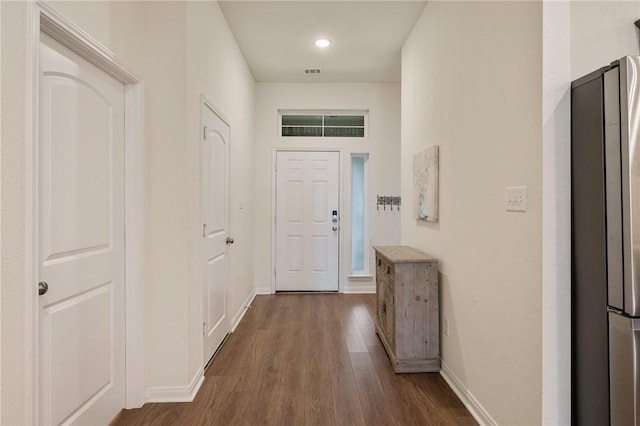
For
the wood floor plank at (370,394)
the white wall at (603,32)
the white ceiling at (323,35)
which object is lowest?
the wood floor plank at (370,394)

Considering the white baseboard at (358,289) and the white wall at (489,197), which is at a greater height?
the white wall at (489,197)

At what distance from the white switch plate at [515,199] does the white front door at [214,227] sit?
2006 mm

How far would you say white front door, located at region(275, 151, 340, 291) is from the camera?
199 inches

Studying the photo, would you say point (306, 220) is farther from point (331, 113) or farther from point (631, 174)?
point (631, 174)

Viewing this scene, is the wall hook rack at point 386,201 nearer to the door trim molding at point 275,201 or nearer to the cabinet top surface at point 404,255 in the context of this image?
the door trim molding at point 275,201

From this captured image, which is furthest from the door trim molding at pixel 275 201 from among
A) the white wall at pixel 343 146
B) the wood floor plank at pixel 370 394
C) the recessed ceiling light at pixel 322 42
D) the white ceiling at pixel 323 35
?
the wood floor plank at pixel 370 394

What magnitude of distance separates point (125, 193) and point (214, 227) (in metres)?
0.91

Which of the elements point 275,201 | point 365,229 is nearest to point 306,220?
point 275,201

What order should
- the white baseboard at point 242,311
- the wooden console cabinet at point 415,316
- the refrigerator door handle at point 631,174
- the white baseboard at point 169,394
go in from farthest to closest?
the white baseboard at point 242,311 → the wooden console cabinet at point 415,316 → the white baseboard at point 169,394 → the refrigerator door handle at point 631,174

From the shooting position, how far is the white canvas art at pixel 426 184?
107 inches

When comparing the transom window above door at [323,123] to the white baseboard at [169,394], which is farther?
the transom window above door at [323,123]

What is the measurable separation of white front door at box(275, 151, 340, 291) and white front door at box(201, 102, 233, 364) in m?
1.70

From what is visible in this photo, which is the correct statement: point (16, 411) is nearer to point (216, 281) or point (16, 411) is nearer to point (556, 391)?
point (216, 281)

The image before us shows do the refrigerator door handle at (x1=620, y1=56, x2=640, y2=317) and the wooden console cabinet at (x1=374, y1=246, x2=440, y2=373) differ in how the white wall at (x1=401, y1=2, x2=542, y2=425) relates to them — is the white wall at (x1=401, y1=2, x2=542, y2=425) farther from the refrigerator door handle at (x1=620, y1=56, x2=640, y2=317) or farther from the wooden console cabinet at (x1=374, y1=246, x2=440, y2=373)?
the refrigerator door handle at (x1=620, y1=56, x2=640, y2=317)
